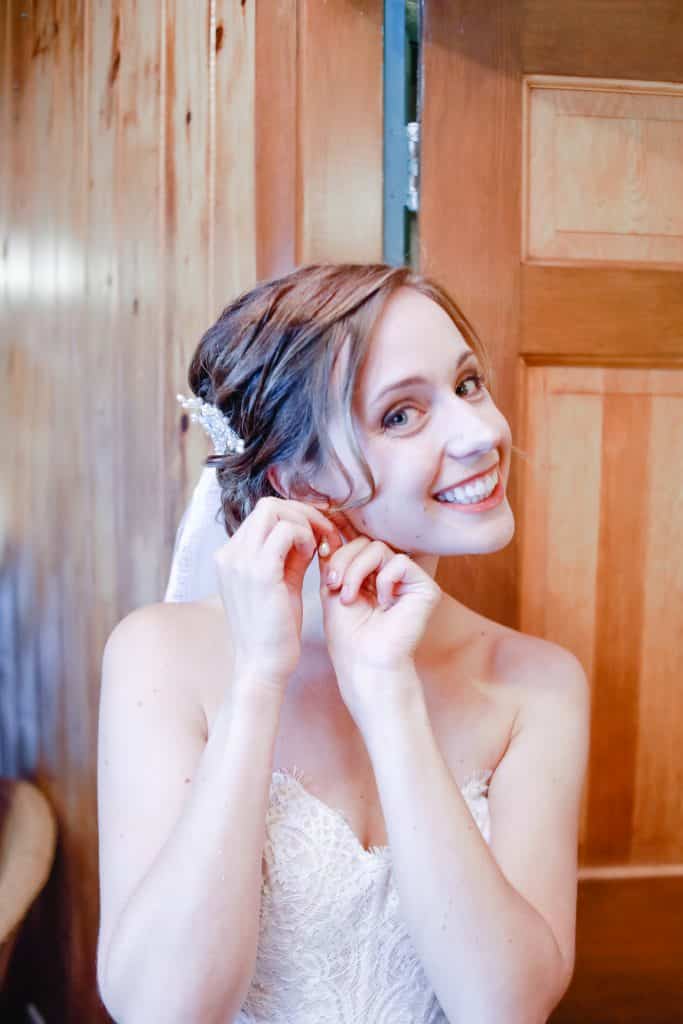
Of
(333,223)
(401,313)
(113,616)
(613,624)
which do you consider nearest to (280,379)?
(401,313)

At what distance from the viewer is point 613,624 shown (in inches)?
59.6

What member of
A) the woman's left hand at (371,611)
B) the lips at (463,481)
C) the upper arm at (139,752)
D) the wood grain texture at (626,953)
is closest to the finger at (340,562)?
the woman's left hand at (371,611)

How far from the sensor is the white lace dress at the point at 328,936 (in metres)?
1.07

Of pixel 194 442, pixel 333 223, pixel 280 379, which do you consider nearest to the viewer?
pixel 280 379

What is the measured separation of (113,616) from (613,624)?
0.92m

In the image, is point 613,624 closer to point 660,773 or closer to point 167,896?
point 660,773

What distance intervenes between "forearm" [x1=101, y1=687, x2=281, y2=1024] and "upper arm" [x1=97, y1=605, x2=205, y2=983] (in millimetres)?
41

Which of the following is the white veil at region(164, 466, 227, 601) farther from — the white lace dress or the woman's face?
the white lace dress

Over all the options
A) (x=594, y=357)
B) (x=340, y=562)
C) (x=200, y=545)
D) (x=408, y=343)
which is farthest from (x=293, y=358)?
(x=594, y=357)

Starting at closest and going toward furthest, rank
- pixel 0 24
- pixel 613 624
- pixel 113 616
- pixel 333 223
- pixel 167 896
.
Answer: pixel 167 896 → pixel 333 223 → pixel 613 624 → pixel 113 616 → pixel 0 24

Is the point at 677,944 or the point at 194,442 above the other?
the point at 194,442

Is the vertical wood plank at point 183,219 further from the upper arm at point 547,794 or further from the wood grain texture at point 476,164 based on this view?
the upper arm at point 547,794

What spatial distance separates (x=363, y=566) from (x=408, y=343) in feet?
0.87

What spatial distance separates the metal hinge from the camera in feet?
4.65
